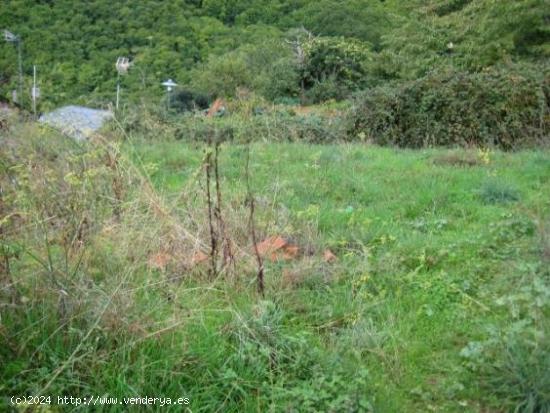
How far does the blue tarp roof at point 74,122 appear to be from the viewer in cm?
469

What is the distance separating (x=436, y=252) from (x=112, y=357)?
252 cm

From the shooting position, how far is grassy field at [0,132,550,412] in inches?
102

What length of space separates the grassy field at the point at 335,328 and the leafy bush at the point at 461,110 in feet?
16.8

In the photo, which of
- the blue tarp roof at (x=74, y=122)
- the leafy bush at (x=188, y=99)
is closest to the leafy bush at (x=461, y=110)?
the blue tarp roof at (x=74, y=122)

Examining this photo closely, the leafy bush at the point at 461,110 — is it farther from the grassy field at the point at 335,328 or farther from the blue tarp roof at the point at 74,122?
the grassy field at the point at 335,328

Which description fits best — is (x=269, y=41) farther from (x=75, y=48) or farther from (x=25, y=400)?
(x=25, y=400)

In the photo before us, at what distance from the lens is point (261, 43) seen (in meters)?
31.3

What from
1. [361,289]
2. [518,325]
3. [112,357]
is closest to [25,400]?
[112,357]

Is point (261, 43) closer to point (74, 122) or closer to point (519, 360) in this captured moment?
point (74, 122)

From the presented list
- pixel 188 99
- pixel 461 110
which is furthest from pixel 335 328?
pixel 188 99

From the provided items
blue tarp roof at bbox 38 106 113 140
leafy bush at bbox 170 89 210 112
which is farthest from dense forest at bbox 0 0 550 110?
leafy bush at bbox 170 89 210 112

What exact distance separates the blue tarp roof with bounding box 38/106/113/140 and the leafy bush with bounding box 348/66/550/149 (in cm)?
477

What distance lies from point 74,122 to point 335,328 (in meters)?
3.24

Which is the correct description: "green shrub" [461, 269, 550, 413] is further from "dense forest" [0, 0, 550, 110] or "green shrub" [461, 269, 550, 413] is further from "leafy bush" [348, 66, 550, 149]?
"leafy bush" [348, 66, 550, 149]
